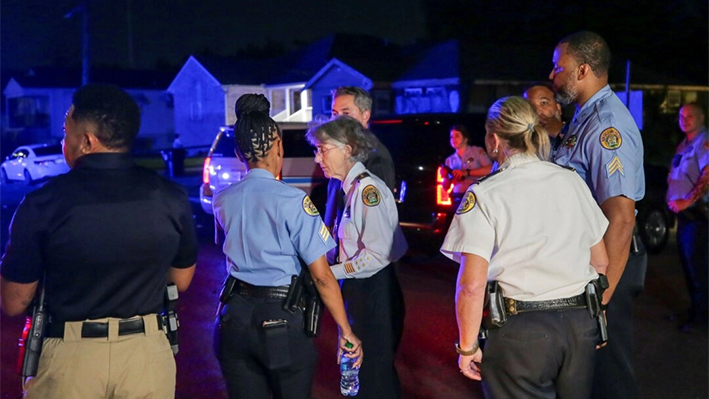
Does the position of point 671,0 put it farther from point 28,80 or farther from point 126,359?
point 28,80

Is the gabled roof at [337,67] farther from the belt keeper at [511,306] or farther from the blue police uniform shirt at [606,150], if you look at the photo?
the belt keeper at [511,306]

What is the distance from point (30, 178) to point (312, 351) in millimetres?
24163

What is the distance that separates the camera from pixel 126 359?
9.08 ft

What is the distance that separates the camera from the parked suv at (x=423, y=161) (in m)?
8.93

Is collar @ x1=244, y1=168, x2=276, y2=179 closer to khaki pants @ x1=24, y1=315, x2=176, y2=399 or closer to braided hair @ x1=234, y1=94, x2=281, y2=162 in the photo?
braided hair @ x1=234, y1=94, x2=281, y2=162

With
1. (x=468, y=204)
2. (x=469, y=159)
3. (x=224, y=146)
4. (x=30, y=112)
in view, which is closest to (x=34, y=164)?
(x=224, y=146)

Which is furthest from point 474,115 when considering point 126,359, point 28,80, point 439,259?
point 28,80

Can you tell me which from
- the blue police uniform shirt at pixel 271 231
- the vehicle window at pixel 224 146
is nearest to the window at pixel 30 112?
the vehicle window at pixel 224 146

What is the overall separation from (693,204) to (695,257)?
0.49 m

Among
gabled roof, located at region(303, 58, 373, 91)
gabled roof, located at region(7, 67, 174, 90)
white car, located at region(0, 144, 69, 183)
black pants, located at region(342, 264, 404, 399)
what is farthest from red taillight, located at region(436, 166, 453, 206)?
gabled roof, located at region(7, 67, 174, 90)

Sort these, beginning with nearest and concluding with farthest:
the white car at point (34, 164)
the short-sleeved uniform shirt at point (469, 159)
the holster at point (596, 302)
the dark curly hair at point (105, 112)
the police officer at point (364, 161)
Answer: the dark curly hair at point (105, 112) → the holster at point (596, 302) → the police officer at point (364, 161) → the short-sleeved uniform shirt at point (469, 159) → the white car at point (34, 164)

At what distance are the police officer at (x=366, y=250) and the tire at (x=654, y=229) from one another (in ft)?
25.2

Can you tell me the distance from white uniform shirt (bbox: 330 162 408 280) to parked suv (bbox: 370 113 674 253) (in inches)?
187

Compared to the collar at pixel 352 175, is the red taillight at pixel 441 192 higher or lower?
lower
